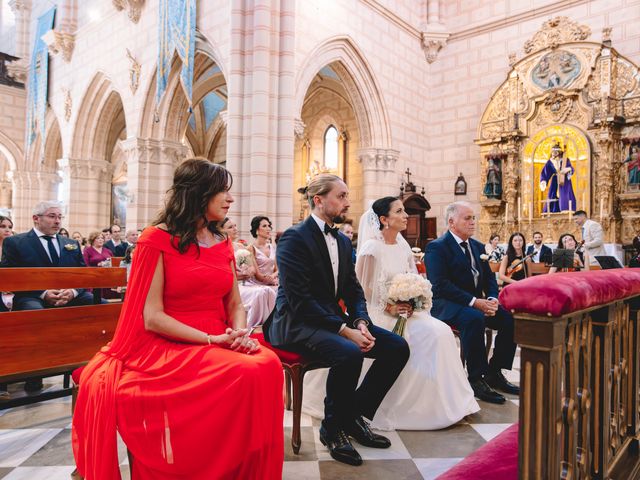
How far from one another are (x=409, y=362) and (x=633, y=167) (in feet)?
33.3

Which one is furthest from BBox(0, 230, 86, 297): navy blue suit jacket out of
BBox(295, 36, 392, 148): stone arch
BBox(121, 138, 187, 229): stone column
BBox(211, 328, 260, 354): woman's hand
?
BBox(121, 138, 187, 229): stone column

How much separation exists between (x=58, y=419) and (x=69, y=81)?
1684 cm

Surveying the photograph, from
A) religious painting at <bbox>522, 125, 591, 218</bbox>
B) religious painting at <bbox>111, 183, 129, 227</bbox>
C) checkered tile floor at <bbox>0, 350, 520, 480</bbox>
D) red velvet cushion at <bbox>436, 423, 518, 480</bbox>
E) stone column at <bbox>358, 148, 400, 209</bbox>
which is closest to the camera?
red velvet cushion at <bbox>436, 423, 518, 480</bbox>

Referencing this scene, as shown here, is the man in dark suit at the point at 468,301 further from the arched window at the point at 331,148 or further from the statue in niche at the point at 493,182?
the arched window at the point at 331,148

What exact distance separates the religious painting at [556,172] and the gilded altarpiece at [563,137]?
0.02m

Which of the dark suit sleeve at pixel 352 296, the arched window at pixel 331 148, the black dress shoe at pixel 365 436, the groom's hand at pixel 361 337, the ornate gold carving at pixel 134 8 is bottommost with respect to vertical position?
the black dress shoe at pixel 365 436

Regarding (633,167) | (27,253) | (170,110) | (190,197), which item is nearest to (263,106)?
(170,110)

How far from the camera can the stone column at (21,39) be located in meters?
18.7

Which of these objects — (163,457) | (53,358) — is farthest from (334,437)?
(53,358)

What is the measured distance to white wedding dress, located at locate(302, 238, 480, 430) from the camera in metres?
3.12

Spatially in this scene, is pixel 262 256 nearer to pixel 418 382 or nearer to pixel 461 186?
pixel 418 382

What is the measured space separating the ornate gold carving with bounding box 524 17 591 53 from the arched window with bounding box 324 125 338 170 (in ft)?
23.8

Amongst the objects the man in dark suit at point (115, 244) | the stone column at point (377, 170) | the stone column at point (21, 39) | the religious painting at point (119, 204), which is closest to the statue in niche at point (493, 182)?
the stone column at point (377, 170)

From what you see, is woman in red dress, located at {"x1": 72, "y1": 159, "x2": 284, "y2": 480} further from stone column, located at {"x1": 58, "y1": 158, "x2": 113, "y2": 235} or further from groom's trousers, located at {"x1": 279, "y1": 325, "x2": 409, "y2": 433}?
stone column, located at {"x1": 58, "y1": 158, "x2": 113, "y2": 235}
